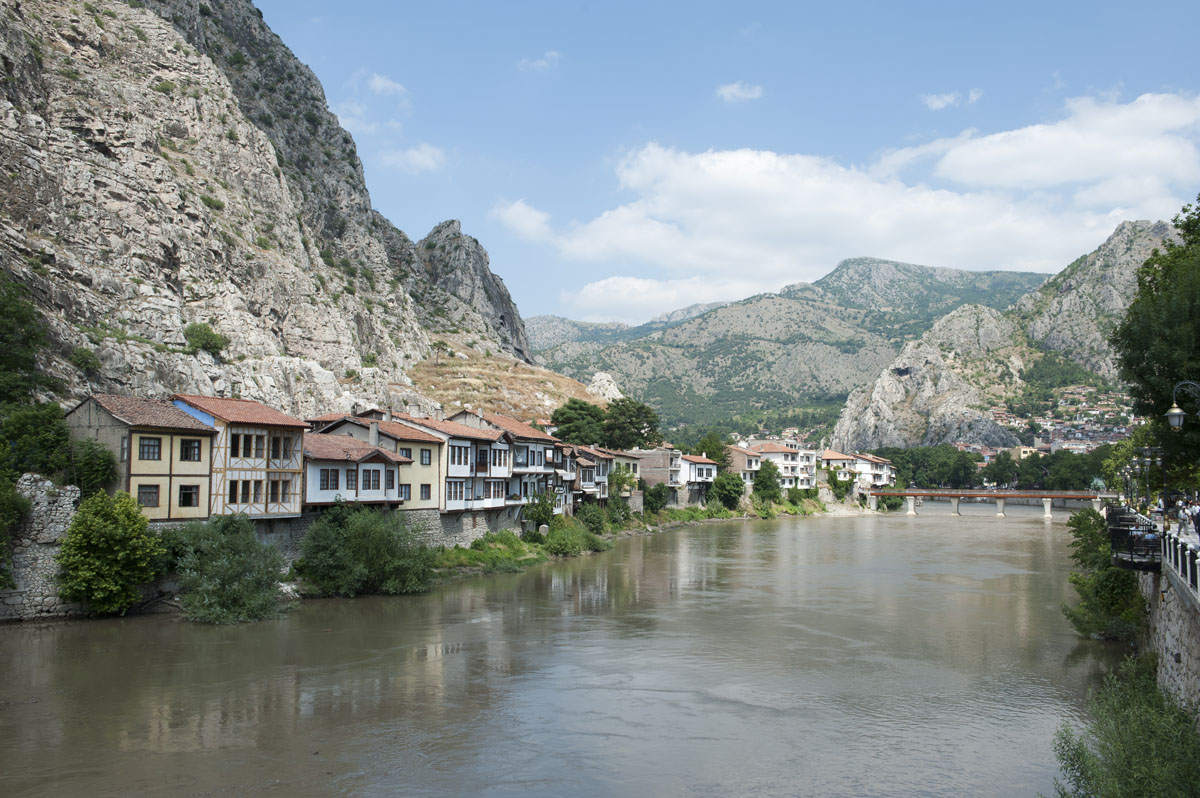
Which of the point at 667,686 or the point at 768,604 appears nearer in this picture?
the point at 667,686

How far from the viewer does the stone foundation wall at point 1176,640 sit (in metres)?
15.1

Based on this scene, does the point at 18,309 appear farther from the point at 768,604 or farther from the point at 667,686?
the point at 768,604

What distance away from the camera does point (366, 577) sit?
→ 37.6 metres

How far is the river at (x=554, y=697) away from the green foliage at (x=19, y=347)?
45.8 ft

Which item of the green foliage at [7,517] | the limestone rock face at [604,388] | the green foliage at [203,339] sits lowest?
the green foliage at [7,517]

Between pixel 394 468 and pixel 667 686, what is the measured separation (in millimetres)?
23154

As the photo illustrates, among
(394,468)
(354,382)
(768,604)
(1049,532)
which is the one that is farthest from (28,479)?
(1049,532)

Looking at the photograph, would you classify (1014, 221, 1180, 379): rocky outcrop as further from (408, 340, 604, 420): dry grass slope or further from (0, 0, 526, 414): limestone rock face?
(0, 0, 526, 414): limestone rock face

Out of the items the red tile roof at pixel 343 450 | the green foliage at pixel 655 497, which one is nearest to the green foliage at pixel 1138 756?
the red tile roof at pixel 343 450

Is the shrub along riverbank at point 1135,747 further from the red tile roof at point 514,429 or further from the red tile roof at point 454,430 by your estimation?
the red tile roof at point 514,429

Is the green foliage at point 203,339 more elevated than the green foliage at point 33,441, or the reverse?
the green foliage at point 203,339

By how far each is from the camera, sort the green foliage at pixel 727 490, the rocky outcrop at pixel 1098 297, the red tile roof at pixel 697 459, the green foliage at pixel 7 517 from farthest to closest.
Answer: the rocky outcrop at pixel 1098 297, the green foliage at pixel 727 490, the red tile roof at pixel 697 459, the green foliage at pixel 7 517

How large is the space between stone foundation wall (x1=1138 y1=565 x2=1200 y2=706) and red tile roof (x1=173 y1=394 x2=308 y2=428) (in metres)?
32.4

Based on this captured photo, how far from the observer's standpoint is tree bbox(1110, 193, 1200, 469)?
20422mm
